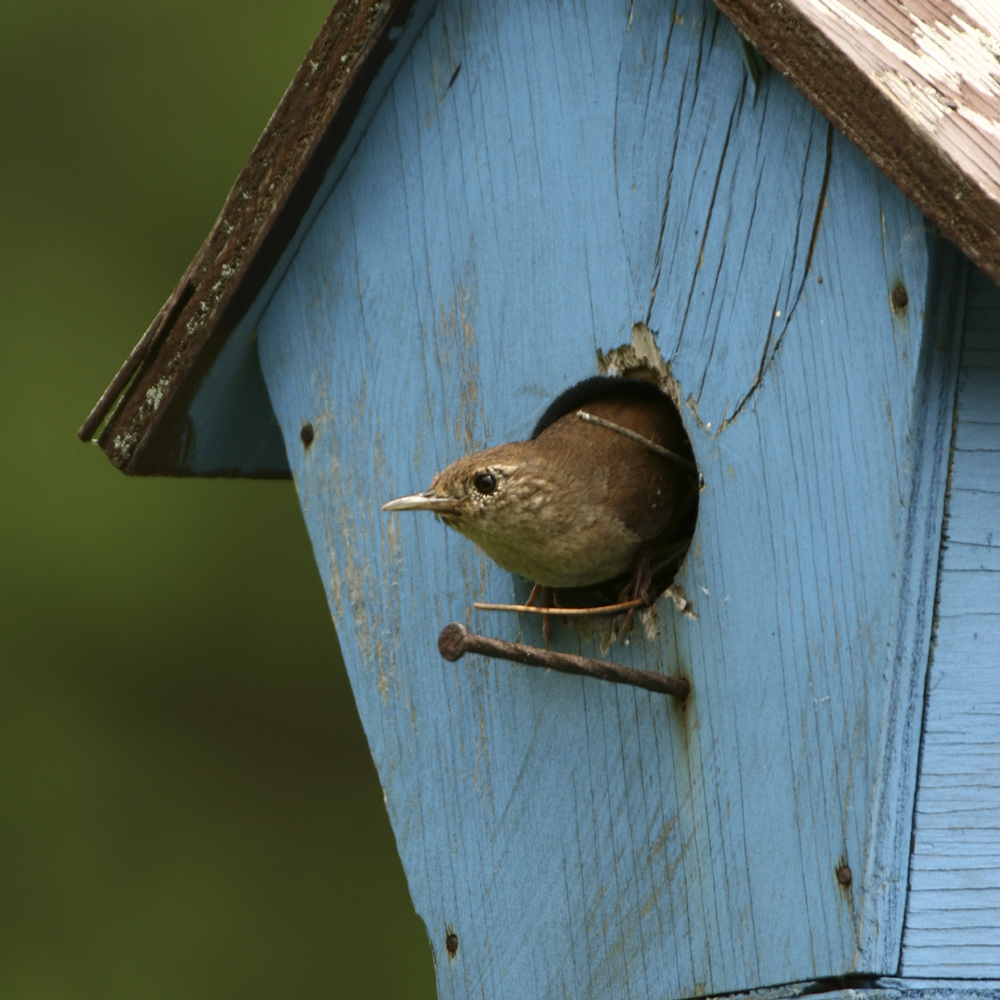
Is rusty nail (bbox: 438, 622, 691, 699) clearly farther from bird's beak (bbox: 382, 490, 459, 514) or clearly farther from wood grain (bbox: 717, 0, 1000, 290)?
wood grain (bbox: 717, 0, 1000, 290)

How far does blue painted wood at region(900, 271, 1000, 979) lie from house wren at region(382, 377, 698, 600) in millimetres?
500

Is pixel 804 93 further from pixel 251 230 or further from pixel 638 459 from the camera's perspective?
pixel 251 230

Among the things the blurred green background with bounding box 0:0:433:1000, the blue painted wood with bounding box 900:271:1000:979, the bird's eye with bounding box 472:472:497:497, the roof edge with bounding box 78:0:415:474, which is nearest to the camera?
the blue painted wood with bounding box 900:271:1000:979

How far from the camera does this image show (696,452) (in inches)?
85.7

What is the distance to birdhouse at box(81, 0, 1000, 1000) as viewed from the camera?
1.91 metres

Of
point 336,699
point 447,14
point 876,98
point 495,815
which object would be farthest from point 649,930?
point 336,699

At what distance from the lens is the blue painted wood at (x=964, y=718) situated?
191cm

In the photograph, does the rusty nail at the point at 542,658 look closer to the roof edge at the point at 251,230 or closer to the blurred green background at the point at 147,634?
the roof edge at the point at 251,230

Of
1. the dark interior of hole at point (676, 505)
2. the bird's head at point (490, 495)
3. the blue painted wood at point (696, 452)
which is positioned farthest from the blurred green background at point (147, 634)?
the bird's head at point (490, 495)

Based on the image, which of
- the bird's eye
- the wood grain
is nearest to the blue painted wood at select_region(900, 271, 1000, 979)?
the wood grain

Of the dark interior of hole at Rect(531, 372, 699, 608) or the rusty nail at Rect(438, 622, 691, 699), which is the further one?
the dark interior of hole at Rect(531, 372, 699, 608)

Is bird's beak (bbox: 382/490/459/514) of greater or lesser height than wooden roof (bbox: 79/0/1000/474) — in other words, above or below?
below

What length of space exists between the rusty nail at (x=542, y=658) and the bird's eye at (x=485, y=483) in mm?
258

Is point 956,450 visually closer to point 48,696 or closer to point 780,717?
point 780,717
